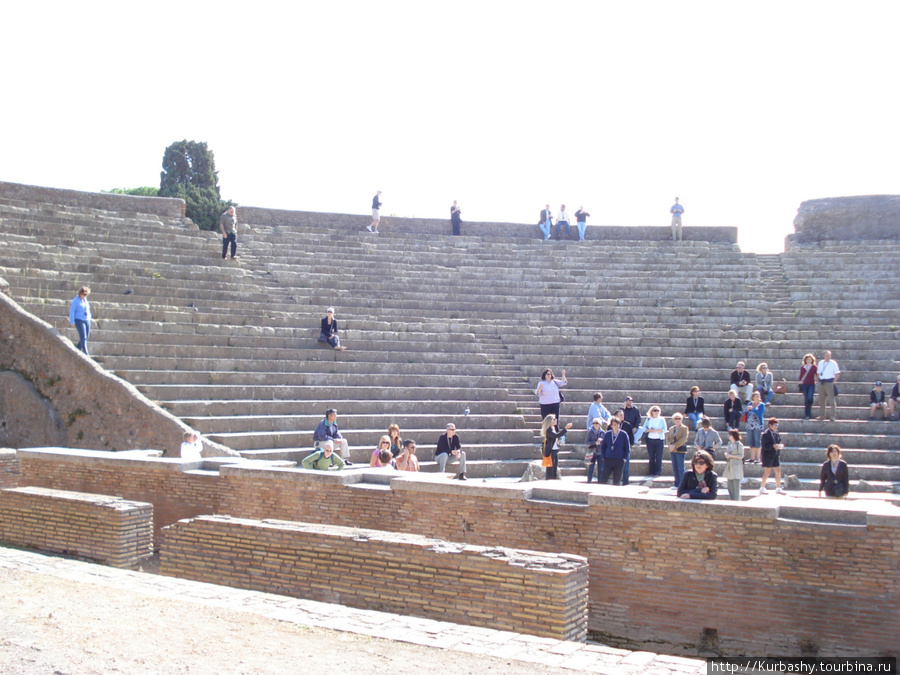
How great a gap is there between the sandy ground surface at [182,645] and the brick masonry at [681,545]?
266 centimetres

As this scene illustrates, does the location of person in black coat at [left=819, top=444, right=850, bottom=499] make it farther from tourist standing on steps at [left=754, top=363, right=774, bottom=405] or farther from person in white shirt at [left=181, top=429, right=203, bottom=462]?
person in white shirt at [left=181, top=429, right=203, bottom=462]

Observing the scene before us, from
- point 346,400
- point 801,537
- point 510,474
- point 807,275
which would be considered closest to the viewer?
point 801,537

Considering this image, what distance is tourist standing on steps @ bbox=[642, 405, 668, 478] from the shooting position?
12.7 m

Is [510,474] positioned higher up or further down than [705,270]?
further down

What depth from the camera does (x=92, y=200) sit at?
20234 millimetres

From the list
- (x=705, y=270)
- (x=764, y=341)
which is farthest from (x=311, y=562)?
(x=705, y=270)

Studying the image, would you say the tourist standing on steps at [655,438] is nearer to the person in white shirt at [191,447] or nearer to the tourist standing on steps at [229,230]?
the person in white shirt at [191,447]

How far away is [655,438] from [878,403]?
176 inches

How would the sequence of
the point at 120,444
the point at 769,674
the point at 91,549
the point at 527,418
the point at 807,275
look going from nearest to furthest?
the point at 769,674 < the point at 91,549 < the point at 120,444 < the point at 527,418 < the point at 807,275

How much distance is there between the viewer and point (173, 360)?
13531 millimetres

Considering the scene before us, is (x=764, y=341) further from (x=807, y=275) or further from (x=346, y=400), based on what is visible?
(x=346, y=400)

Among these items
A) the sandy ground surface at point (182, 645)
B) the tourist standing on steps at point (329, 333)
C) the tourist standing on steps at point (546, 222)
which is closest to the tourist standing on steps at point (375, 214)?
the tourist standing on steps at point (546, 222)

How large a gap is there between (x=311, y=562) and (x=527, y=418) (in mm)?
7867

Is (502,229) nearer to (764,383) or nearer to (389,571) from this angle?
(764,383)
